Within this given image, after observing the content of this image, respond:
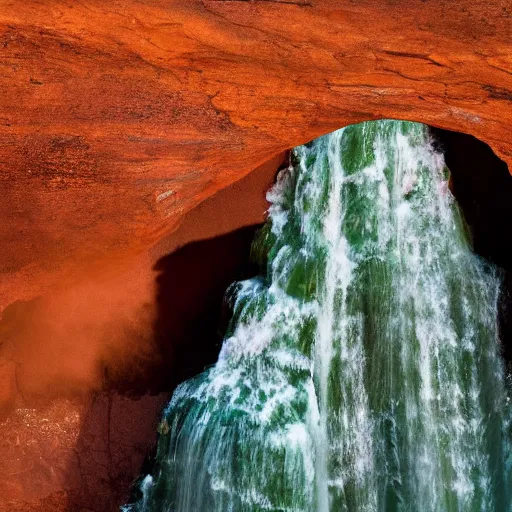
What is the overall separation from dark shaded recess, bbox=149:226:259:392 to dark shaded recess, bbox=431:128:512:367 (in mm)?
1753

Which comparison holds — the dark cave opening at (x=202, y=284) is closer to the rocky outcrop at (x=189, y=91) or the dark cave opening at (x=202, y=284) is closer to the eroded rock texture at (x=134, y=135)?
the eroded rock texture at (x=134, y=135)

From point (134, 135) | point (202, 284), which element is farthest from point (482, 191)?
point (134, 135)

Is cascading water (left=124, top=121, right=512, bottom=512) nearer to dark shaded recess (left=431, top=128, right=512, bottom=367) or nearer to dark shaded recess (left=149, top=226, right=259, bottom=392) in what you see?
dark shaded recess (left=431, top=128, right=512, bottom=367)

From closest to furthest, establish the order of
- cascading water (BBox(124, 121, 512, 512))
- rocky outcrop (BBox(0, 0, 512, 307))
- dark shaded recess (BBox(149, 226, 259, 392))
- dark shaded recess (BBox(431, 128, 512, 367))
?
1. rocky outcrop (BBox(0, 0, 512, 307))
2. cascading water (BBox(124, 121, 512, 512))
3. dark shaded recess (BBox(431, 128, 512, 367))
4. dark shaded recess (BBox(149, 226, 259, 392))

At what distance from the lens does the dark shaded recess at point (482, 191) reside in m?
5.06

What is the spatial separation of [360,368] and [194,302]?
1.53 metres

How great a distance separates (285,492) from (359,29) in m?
3.18

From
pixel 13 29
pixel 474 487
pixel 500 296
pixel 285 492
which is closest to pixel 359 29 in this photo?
pixel 13 29

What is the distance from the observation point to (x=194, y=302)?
5383 millimetres

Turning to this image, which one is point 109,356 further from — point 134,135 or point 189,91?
point 189,91

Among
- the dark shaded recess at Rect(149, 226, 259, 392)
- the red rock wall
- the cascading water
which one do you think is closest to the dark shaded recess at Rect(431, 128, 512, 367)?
the cascading water

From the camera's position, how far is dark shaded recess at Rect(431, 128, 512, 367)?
5059 mm

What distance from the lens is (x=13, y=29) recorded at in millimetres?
3398

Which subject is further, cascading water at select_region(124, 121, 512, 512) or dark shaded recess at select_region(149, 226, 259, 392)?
dark shaded recess at select_region(149, 226, 259, 392)
